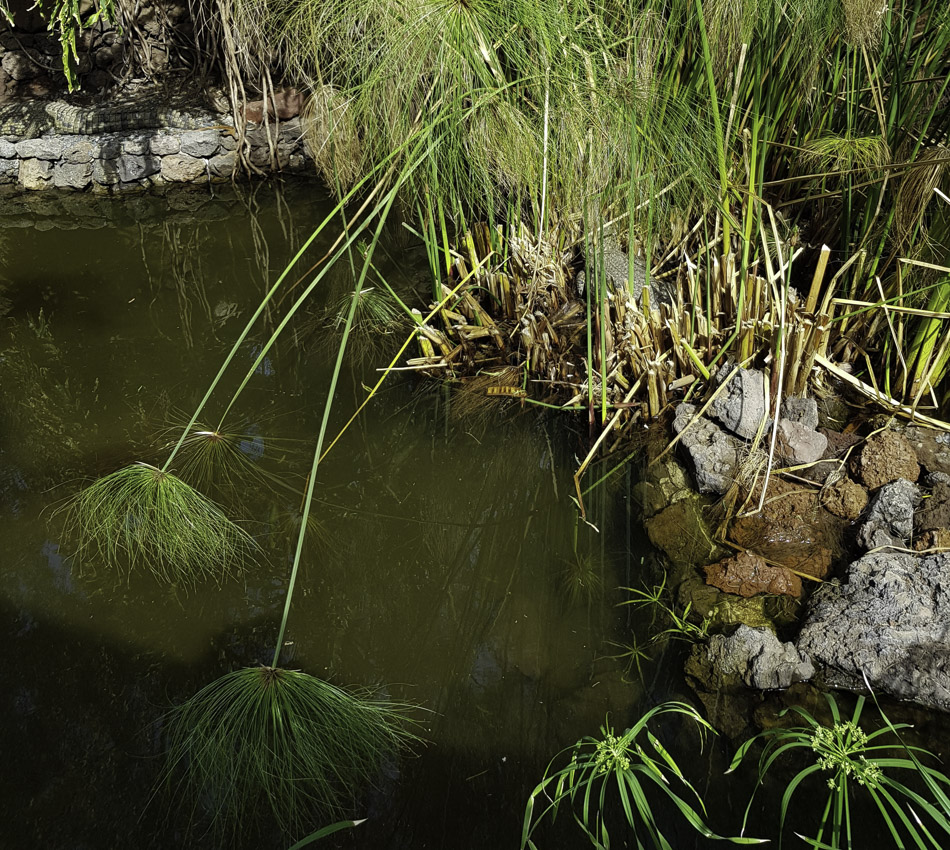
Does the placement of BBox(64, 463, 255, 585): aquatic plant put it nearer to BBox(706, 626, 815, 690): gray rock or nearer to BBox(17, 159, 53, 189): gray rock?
BBox(706, 626, 815, 690): gray rock

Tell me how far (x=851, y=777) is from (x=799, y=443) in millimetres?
1035

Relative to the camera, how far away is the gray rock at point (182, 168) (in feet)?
17.5

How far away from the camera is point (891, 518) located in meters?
2.25

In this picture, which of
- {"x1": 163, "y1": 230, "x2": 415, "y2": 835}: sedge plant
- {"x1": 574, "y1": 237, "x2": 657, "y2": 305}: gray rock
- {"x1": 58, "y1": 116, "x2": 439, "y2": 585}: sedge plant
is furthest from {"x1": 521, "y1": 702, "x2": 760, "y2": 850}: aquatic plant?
{"x1": 574, "y1": 237, "x2": 657, "y2": 305}: gray rock

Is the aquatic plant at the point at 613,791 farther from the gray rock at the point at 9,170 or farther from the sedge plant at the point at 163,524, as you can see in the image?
the gray rock at the point at 9,170

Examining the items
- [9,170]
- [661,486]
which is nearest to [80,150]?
[9,170]

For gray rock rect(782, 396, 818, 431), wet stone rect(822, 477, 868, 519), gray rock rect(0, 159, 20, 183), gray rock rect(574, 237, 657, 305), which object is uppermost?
gray rock rect(0, 159, 20, 183)

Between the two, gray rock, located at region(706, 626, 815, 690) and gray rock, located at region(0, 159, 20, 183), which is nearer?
gray rock, located at region(706, 626, 815, 690)

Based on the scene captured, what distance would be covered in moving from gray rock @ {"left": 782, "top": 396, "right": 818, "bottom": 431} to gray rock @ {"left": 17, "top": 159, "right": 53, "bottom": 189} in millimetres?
4775

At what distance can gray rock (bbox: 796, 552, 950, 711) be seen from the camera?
1910mm

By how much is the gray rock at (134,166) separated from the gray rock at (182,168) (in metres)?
0.06

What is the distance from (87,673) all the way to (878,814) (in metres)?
1.87

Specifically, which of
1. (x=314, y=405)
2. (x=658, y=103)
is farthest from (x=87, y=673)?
(x=658, y=103)

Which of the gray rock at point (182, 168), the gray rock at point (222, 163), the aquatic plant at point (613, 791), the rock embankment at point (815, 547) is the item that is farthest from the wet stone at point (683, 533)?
the gray rock at point (182, 168)
